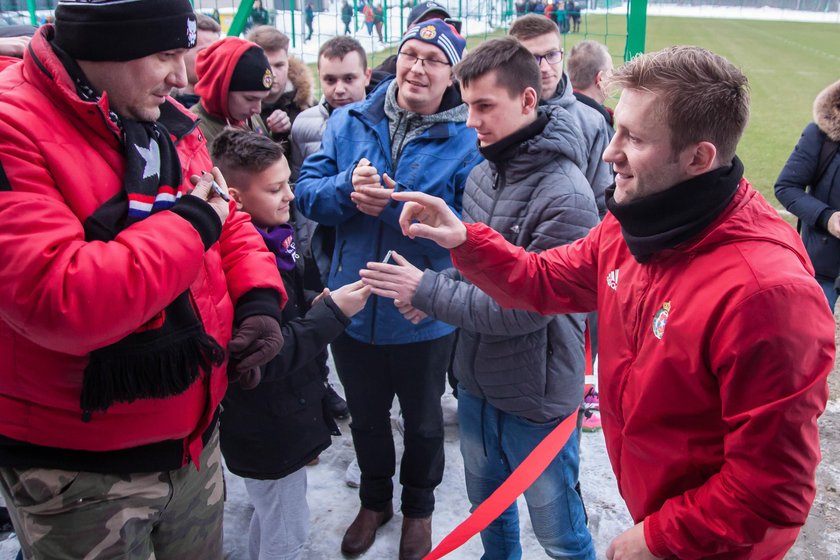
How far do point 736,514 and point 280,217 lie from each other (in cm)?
175

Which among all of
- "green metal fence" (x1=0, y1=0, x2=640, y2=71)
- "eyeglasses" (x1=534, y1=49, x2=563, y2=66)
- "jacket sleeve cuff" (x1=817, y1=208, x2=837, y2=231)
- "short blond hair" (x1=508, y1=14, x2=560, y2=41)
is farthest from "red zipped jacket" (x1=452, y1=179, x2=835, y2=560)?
"green metal fence" (x1=0, y1=0, x2=640, y2=71)

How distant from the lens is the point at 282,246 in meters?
2.50

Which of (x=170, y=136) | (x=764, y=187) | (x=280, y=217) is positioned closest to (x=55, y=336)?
(x=170, y=136)

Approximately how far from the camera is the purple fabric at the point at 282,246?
248cm

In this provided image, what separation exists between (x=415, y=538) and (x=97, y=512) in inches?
64.1

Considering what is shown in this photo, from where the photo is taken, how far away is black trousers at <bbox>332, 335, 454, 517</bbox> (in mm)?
3059

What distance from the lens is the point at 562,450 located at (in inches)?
98.0

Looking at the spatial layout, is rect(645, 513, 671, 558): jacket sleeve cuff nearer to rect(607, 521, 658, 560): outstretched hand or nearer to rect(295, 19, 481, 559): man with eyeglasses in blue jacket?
rect(607, 521, 658, 560): outstretched hand

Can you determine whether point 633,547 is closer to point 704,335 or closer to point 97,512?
point 704,335

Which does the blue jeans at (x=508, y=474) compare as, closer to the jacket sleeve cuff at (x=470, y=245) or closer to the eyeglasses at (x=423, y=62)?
the jacket sleeve cuff at (x=470, y=245)

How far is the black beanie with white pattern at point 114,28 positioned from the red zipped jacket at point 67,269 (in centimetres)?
7

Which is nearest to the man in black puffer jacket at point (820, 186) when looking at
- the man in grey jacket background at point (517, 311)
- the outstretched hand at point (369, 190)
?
the man in grey jacket background at point (517, 311)

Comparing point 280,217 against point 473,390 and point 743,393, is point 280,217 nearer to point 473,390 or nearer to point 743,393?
point 473,390

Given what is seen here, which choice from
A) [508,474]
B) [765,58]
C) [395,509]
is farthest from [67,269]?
[765,58]
